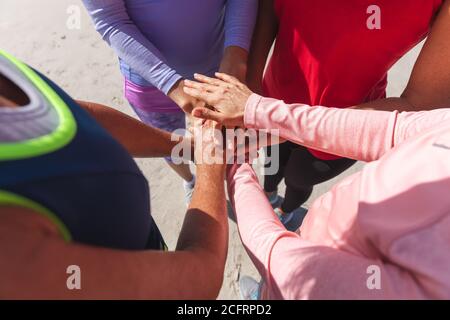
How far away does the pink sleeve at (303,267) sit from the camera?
56 cm

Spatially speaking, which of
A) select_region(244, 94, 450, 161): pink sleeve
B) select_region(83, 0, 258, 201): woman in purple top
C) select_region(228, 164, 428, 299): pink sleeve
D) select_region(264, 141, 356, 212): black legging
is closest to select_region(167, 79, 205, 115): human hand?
select_region(83, 0, 258, 201): woman in purple top

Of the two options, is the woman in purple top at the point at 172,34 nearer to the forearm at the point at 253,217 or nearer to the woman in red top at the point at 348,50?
the woman in red top at the point at 348,50

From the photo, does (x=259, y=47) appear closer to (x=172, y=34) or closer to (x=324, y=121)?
(x=172, y=34)

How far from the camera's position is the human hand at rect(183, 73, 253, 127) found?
922 mm

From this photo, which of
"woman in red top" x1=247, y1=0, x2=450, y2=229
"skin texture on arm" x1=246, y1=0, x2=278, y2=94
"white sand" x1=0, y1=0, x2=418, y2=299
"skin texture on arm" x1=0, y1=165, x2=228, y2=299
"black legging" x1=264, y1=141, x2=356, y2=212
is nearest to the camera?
"skin texture on arm" x1=0, y1=165, x2=228, y2=299

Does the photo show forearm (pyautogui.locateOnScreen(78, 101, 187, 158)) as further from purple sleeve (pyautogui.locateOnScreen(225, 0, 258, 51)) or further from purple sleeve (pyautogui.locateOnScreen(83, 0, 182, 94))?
purple sleeve (pyautogui.locateOnScreen(225, 0, 258, 51))

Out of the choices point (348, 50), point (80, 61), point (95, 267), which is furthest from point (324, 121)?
point (80, 61)

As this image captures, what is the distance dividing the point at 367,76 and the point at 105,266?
0.88 meters

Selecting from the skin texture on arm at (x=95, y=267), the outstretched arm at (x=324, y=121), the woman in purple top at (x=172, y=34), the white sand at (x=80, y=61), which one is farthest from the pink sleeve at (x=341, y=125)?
the white sand at (x=80, y=61)

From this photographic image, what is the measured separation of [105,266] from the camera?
0.46 meters

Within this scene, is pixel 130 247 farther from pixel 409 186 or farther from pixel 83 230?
pixel 409 186

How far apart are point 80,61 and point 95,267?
2.38m

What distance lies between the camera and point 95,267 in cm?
46
